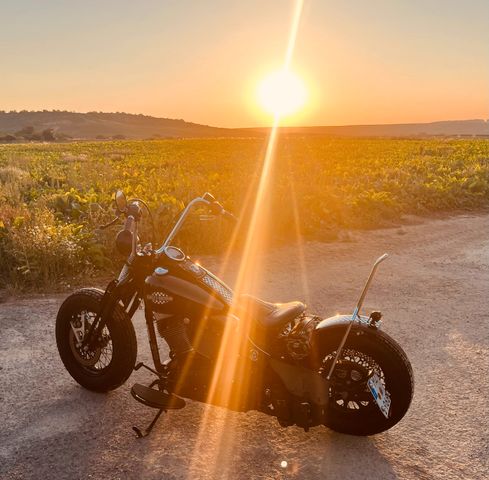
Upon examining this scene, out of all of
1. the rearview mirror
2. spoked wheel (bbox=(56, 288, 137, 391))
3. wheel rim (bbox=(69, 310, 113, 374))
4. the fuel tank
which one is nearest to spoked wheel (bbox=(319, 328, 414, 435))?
the fuel tank

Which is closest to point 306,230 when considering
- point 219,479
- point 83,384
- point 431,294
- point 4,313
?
point 431,294

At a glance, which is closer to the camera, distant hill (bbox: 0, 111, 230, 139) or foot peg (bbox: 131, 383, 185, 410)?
foot peg (bbox: 131, 383, 185, 410)

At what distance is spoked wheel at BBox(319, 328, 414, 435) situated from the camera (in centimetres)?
360

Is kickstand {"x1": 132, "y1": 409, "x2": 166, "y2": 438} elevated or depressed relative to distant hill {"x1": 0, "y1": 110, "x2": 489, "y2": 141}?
depressed

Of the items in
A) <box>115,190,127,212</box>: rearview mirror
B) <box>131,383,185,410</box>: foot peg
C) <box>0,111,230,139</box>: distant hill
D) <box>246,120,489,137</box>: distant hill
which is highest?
<box>246,120,489,137</box>: distant hill

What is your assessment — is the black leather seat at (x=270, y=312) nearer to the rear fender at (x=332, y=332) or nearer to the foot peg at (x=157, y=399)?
the rear fender at (x=332, y=332)

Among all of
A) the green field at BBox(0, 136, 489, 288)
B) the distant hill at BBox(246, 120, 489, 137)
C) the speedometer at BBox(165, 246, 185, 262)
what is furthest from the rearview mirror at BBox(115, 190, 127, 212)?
the distant hill at BBox(246, 120, 489, 137)

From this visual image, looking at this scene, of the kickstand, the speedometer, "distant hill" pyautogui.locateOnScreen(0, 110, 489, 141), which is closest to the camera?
the speedometer

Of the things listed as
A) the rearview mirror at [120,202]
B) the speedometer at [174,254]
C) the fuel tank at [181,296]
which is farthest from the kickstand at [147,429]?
the rearview mirror at [120,202]

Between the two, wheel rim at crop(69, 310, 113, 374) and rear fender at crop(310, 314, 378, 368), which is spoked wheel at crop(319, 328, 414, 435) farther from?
wheel rim at crop(69, 310, 113, 374)

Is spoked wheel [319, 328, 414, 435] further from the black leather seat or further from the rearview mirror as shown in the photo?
the rearview mirror

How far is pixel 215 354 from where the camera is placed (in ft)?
12.1

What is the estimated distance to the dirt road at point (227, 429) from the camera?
11.5 feet

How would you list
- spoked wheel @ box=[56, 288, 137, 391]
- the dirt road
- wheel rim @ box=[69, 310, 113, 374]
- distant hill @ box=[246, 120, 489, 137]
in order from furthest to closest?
distant hill @ box=[246, 120, 489, 137] < wheel rim @ box=[69, 310, 113, 374] < spoked wheel @ box=[56, 288, 137, 391] < the dirt road
